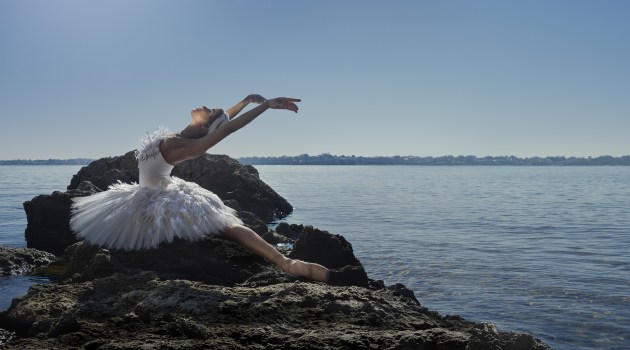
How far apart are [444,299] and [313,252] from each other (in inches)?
155

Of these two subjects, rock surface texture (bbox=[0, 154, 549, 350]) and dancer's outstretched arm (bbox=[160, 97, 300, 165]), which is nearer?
rock surface texture (bbox=[0, 154, 549, 350])

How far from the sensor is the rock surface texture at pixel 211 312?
454 centimetres

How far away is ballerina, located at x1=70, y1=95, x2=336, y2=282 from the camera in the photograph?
286 inches

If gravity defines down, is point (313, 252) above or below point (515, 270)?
above

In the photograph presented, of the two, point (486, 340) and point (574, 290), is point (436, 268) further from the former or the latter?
point (486, 340)

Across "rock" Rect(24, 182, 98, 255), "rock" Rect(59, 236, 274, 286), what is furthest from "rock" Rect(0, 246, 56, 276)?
"rock" Rect(59, 236, 274, 286)

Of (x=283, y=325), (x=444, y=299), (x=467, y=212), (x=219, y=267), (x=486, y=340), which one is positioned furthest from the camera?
(x=467, y=212)

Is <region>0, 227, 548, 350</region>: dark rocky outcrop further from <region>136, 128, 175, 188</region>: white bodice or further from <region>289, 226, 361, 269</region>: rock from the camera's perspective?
<region>289, 226, 361, 269</region>: rock

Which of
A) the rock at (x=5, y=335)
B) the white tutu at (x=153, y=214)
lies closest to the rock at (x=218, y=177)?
the white tutu at (x=153, y=214)

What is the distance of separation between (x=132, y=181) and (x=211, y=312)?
17691 mm

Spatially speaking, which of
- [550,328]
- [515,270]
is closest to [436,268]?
[515,270]

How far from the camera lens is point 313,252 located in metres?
8.99

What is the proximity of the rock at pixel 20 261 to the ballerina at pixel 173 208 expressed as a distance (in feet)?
15.4

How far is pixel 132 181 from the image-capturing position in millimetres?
21734
